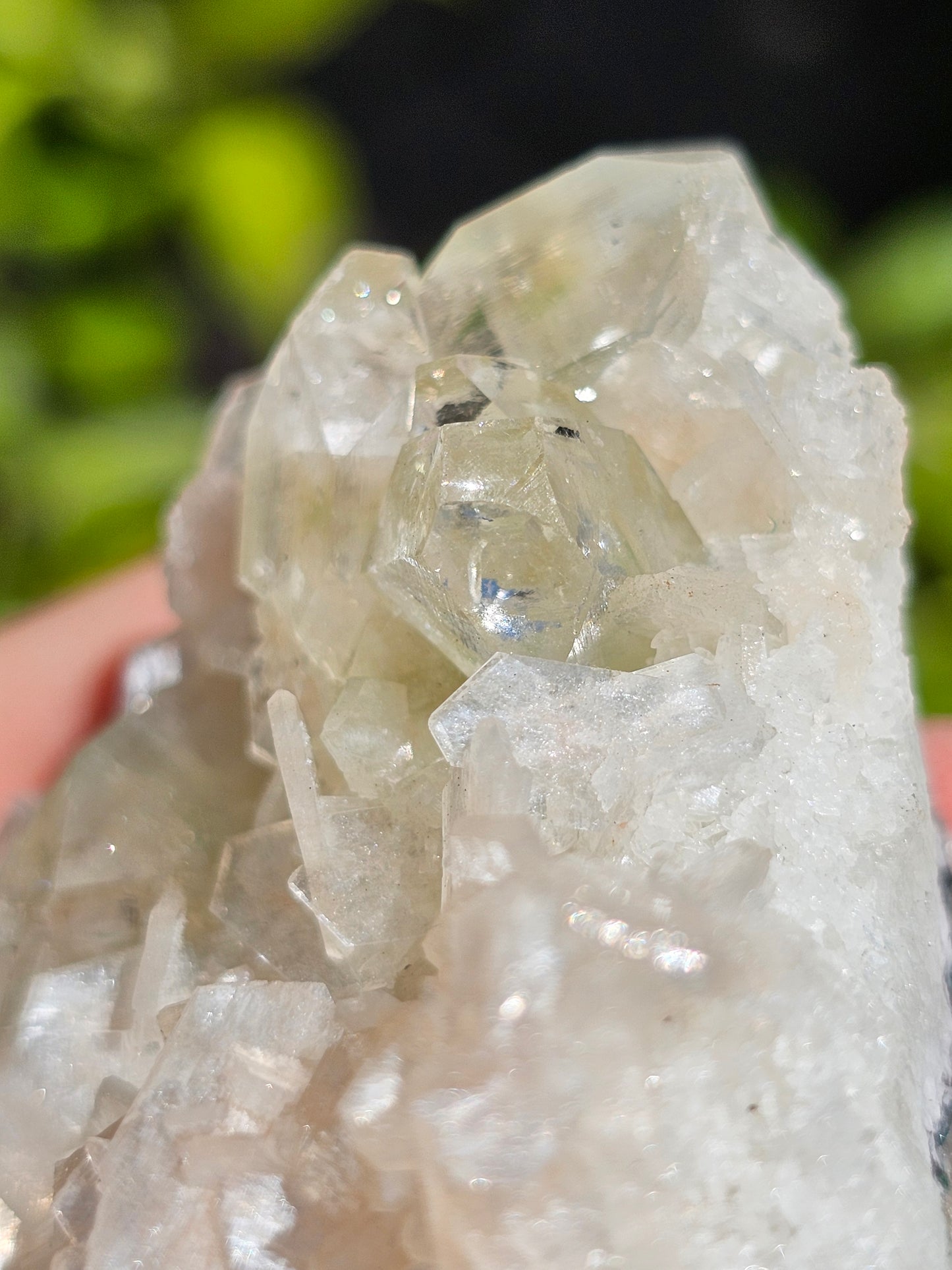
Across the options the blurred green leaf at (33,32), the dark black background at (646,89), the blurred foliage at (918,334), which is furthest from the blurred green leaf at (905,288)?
the blurred green leaf at (33,32)

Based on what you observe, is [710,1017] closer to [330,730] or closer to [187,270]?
[330,730]

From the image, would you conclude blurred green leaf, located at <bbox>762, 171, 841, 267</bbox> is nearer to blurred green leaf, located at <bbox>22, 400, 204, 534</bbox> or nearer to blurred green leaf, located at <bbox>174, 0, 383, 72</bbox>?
blurred green leaf, located at <bbox>174, 0, 383, 72</bbox>

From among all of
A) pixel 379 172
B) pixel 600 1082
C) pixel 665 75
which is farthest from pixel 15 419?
pixel 600 1082

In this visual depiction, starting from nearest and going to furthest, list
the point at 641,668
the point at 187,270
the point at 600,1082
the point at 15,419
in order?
the point at 600,1082
the point at 641,668
the point at 15,419
the point at 187,270

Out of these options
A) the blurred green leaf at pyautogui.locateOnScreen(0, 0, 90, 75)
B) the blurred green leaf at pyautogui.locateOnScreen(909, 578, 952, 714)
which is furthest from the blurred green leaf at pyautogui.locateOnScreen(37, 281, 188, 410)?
A: the blurred green leaf at pyautogui.locateOnScreen(909, 578, 952, 714)

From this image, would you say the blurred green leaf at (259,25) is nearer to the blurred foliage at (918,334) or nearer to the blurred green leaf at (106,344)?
the blurred green leaf at (106,344)

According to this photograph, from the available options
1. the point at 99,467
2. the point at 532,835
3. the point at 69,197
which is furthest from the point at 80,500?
the point at 532,835

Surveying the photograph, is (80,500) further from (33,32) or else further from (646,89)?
(646,89)
